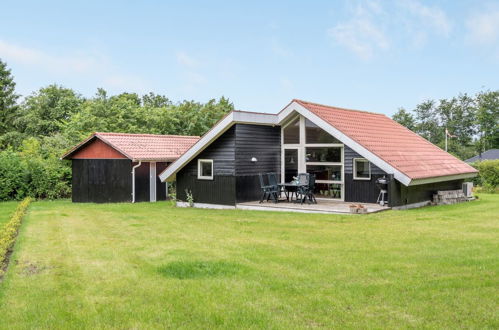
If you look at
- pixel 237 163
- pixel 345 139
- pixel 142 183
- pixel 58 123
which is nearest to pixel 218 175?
pixel 237 163

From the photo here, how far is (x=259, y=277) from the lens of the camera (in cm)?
652

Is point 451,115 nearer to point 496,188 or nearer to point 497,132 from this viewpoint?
point 497,132

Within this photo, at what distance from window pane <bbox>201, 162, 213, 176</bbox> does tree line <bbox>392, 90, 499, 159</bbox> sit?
42.4 meters

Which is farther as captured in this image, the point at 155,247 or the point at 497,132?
the point at 497,132

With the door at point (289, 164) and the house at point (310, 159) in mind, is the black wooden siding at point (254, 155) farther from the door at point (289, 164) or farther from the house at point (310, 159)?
the door at point (289, 164)

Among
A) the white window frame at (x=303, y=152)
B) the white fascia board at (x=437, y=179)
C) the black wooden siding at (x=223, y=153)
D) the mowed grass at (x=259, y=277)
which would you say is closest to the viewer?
the mowed grass at (x=259, y=277)

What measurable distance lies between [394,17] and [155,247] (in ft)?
54.7

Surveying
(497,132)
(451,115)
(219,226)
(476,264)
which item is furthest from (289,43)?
(451,115)

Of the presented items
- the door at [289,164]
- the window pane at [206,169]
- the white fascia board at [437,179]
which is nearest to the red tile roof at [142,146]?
the window pane at [206,169]

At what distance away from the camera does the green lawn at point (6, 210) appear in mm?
14469

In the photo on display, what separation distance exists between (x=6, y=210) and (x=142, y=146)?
20.3 feet

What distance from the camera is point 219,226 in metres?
11.7

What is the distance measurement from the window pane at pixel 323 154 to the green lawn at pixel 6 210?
978cm

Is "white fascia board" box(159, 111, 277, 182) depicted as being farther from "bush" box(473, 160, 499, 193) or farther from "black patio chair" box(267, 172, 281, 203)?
"bush" box(473, 160, 499, 193)
